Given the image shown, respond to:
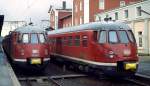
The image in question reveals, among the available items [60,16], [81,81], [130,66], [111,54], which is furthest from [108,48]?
[60,16]

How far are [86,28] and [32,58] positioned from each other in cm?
322

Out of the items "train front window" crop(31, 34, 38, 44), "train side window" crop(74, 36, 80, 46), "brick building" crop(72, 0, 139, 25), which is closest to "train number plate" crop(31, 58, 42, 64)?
"train front window" crop(31, 34, 38, 44)

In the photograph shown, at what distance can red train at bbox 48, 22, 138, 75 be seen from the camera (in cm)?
1650

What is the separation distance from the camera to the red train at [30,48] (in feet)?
64.9

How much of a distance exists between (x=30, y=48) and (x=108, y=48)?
16.1 ft

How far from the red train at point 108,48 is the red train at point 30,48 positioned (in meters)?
1.86

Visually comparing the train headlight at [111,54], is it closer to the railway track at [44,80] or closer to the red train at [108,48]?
the red train at [108,48]

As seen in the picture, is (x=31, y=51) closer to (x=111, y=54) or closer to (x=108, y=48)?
(x=108, y=48)

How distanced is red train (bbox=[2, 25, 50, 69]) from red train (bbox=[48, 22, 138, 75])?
73.2 inches

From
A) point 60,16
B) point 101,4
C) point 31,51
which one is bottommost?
point 31,51

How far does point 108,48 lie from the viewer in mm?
16766

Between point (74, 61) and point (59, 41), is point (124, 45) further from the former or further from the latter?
point (59, 41)

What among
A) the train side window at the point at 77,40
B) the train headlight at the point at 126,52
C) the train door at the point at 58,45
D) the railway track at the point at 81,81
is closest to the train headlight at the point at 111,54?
the train headlight at the point at 126,52

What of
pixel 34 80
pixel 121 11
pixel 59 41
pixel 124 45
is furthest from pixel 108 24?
pixel 121 11
